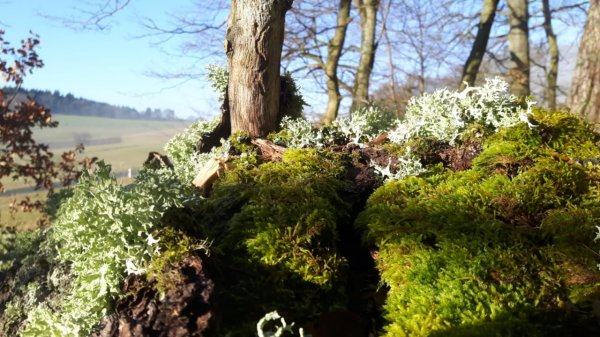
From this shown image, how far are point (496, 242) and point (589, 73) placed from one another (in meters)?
4.77

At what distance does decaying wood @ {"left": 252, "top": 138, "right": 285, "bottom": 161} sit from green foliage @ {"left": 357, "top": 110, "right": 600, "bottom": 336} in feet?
2.39

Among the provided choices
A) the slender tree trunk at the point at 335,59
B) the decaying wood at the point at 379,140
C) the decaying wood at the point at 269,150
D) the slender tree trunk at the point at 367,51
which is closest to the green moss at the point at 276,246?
the decaying wood at the point at 269,150

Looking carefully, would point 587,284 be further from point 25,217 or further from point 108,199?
point 25,217

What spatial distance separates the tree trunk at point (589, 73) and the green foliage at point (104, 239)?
5.27 m

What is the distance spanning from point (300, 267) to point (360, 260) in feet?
1.56

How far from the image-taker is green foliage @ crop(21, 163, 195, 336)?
1.67 m

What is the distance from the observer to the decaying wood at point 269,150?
2697mm

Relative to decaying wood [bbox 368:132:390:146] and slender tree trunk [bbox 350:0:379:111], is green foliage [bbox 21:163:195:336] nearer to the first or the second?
decaying wood [bbox 368:132:390:146]

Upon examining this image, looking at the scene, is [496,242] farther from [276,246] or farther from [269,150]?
[269,150]

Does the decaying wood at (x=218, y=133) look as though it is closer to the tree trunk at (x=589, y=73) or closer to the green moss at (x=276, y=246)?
the green moss at (x=276, y=246)

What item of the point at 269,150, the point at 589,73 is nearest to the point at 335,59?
the point at 589,73

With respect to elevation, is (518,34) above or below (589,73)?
above

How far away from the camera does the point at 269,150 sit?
9.09 feet

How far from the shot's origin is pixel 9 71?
6.61m
